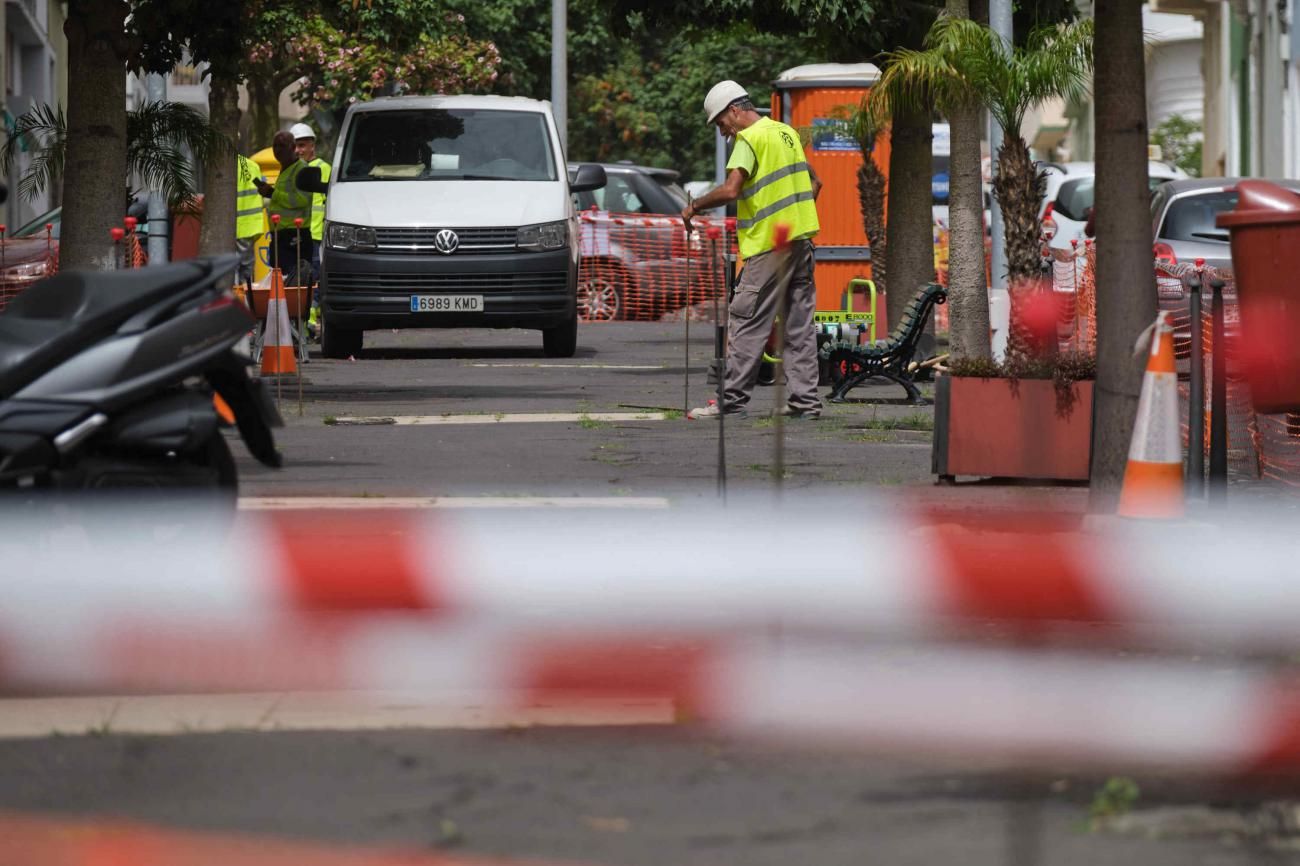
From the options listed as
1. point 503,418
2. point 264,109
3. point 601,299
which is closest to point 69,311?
point 503,418

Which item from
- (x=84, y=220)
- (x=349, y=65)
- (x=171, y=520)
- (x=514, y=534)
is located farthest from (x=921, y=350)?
(x=349, y=65)

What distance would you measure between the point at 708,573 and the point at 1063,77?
703 cm

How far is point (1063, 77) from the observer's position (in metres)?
14.5

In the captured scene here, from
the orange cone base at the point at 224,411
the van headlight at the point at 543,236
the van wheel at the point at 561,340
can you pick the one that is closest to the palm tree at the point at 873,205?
the van wheel at the point at 561,340

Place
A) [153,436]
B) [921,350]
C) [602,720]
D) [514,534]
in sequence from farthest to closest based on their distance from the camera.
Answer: [921,350]
[514,534]
[153,436]
[602,720]

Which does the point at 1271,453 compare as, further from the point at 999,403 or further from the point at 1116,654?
the point at 1116,654

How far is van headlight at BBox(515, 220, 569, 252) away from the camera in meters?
19.6

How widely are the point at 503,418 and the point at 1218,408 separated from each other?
518 cm

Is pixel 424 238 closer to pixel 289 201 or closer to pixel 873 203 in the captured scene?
pixel 289 201

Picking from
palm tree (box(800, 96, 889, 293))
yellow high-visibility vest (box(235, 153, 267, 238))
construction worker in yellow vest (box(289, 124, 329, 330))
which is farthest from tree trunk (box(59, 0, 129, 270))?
palm tree (box(800, 96, 889, 293))

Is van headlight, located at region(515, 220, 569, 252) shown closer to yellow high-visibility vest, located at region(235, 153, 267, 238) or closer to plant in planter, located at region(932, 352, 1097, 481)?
yellow high-visibility vest, located at region(235, 153, 267, 238)

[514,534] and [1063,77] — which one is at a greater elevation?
[1063,77]

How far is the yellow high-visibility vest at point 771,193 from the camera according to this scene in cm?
1404

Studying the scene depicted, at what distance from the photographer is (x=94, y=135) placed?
46.2 ft
